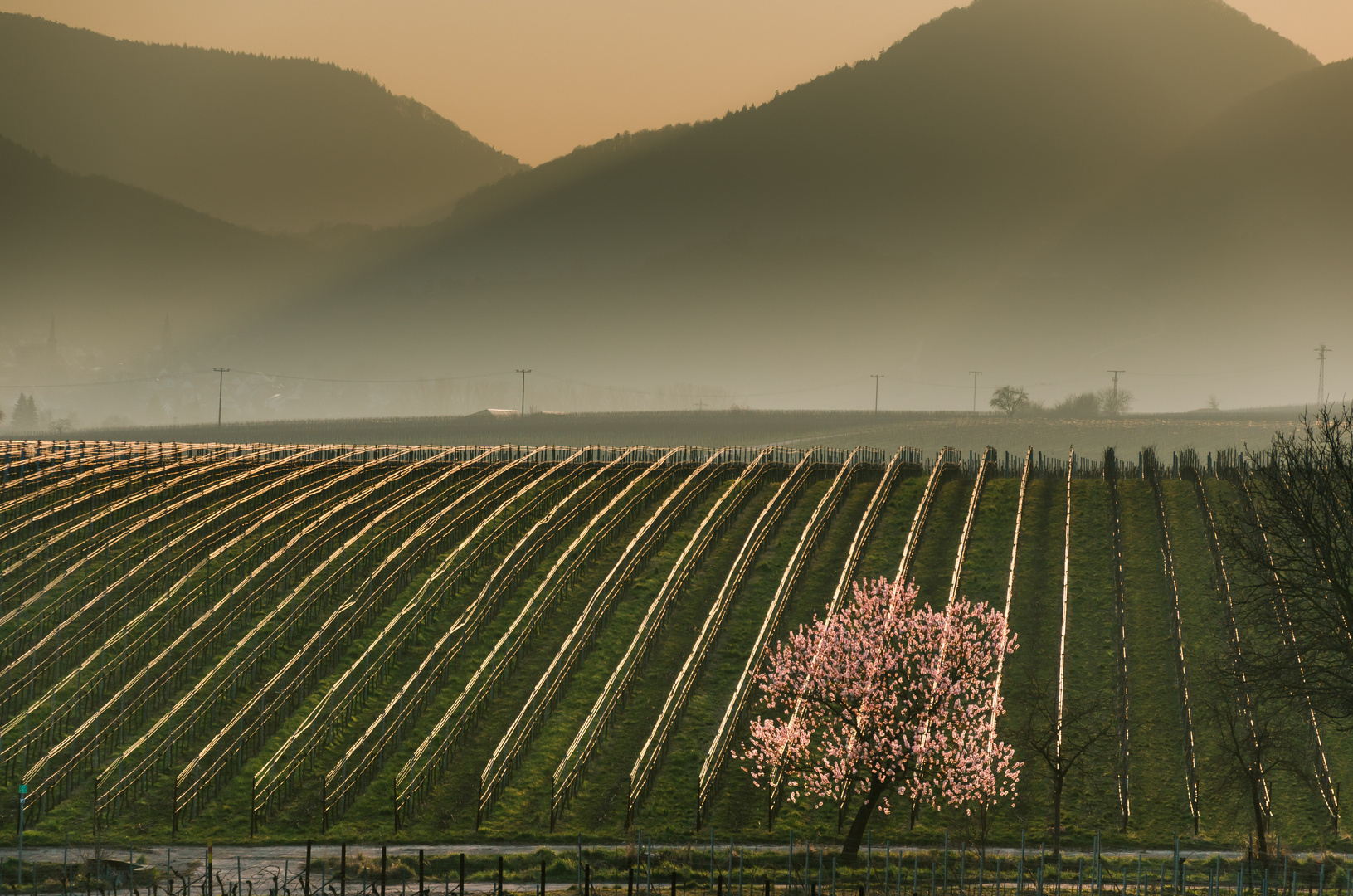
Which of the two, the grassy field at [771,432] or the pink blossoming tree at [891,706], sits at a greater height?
the grassy field at [771,432]

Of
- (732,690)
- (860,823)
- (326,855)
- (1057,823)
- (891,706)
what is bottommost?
(326,855)

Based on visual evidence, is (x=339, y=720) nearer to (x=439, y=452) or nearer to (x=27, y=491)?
(x=27, y=491)

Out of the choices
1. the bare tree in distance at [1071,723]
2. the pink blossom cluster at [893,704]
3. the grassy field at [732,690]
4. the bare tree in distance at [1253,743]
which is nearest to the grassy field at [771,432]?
the grassy field at [732,690]

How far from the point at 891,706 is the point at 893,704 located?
0.10 metres

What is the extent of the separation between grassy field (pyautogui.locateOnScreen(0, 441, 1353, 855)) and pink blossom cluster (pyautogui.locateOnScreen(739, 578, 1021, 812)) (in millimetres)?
2327

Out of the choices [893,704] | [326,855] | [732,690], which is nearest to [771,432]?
[732,690]

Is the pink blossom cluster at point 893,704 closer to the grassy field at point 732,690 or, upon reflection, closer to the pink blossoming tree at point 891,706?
the pink blossoming tree at point 891,706

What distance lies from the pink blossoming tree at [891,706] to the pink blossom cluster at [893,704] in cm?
4

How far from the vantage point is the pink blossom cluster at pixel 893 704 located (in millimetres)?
35344

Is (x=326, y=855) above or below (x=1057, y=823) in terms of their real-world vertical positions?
below

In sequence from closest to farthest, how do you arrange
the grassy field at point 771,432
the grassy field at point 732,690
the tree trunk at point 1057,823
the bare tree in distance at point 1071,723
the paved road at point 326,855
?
the paved road at point 326,855 < the tree trunk at point 1057,823 < the grassy field at point 732,690 < the bare tree in distance at point 1071,723 < the grassy field at point 771,432

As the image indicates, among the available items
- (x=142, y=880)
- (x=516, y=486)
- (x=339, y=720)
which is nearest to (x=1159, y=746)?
(x=339, y=720)

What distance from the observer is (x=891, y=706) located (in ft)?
115

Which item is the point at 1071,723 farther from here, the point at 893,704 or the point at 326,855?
the point at 326,855
